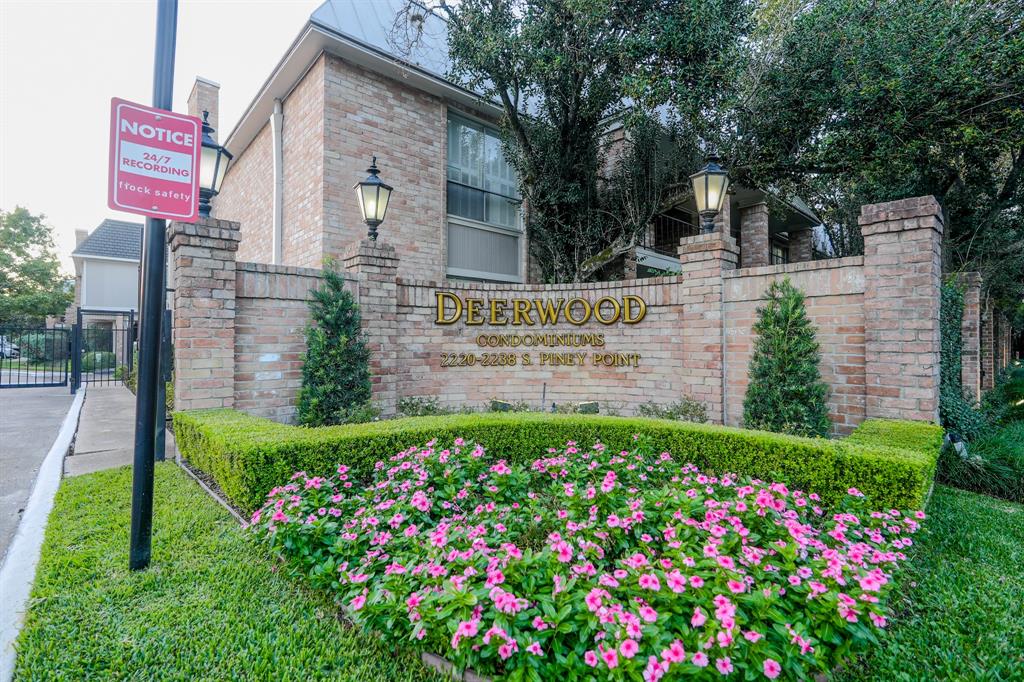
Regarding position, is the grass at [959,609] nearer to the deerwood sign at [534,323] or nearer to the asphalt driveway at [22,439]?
the deerwood sign at [534,323]

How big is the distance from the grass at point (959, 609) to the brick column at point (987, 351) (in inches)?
389

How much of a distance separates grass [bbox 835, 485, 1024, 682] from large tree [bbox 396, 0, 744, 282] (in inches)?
268

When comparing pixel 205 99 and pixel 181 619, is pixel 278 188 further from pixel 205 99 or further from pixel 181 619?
pixel 181 619

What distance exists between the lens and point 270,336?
18.4 feet

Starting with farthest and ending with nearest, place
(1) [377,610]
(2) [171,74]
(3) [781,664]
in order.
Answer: (2) [171,74], (1) [377,610], (3) [781,664]

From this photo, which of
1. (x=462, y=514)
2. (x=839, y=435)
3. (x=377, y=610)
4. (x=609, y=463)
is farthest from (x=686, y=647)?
(x=839, y=435)

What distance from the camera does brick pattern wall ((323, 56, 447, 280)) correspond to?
28.4 feet

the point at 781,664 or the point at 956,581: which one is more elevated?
the point at 781,664

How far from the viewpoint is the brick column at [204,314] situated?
4.88 m

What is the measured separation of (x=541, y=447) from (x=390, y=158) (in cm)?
716

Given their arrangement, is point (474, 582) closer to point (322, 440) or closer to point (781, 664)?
point (781, 664)

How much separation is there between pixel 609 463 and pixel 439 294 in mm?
4252

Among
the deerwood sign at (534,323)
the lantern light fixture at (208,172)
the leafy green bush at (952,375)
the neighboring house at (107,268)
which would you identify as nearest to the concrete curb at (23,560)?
the lantern light fixture at (208,172)

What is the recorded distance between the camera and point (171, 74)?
281 centimetres
